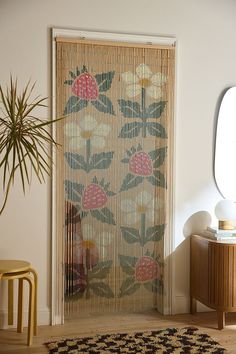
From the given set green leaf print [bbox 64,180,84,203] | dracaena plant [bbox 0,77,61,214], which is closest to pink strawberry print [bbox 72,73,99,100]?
dracaena plant [bbox 0,77,61,214]

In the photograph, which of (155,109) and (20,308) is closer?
(20,308)

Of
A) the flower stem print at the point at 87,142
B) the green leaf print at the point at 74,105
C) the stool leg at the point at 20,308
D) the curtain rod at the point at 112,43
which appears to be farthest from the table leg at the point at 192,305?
the curtain rod at the point at 112,43

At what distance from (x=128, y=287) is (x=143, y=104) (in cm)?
152

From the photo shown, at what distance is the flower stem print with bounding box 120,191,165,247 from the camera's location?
439cm

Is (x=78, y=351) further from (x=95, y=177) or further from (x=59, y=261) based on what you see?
(x=95, y=177)

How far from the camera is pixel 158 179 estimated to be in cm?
445

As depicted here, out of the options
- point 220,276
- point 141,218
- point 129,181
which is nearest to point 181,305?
point 220,276

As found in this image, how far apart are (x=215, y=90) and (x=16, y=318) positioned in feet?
8.18

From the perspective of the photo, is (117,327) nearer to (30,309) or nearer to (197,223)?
(30,309)

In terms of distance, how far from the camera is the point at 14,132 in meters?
3.55

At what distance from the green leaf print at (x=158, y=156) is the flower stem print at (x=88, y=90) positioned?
491 mm

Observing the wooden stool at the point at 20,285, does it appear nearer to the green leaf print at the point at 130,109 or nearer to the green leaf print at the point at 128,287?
the green leaf print at the point at 128,287

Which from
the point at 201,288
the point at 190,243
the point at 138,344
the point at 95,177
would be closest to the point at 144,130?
the point at 95,177

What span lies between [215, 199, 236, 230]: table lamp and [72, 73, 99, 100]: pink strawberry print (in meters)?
1.34
